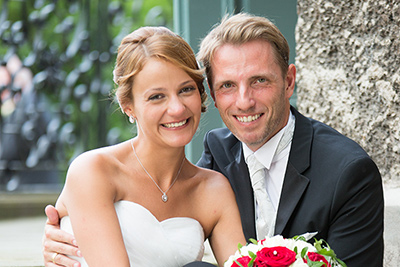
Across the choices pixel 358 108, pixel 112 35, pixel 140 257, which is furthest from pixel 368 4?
pixel 112 35

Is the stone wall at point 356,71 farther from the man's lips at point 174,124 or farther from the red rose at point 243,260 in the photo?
the red rose at point 243,260

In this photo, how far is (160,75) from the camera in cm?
242

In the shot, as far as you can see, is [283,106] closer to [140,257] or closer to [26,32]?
[140,257]

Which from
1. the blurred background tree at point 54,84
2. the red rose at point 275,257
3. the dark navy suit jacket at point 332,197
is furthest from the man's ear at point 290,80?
the blurred background tree at point 54,84

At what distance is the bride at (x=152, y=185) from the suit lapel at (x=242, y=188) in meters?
0.05

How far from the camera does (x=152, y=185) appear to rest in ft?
8.73

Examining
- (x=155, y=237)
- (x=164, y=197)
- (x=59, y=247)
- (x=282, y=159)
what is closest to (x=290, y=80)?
(x=282, y=159)

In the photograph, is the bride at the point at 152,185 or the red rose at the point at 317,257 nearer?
the red rose at the point at 317,257

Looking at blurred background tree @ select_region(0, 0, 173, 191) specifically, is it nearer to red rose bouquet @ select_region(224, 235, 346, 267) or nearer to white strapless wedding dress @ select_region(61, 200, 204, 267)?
white strapless wedding dress @ select_region(61, 200, 204, 267)

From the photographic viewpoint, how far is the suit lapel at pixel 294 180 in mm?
2416

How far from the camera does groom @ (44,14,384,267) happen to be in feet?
7.61

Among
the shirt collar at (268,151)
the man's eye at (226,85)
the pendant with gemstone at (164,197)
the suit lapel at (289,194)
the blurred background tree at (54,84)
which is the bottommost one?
the blurred background tree at (54,84)

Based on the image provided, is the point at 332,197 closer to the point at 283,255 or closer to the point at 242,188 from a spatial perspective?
the point at 242,188

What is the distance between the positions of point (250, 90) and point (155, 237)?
0.78 metres
